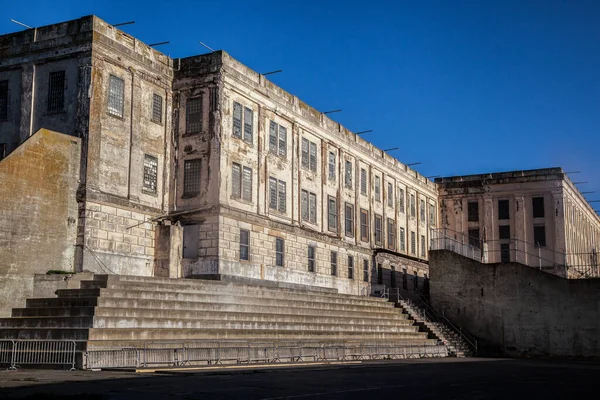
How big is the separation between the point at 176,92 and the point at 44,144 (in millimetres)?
8778

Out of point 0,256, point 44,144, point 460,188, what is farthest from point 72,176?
point 460,188

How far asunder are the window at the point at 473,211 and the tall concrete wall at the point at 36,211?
39.9m

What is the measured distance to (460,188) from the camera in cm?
6194

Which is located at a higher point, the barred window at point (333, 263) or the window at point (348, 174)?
the window at point (348, 174)

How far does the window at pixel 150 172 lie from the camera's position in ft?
108

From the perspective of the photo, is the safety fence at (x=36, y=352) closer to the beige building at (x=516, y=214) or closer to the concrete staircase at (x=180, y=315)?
the concrete staircase at (x=180, y=315)

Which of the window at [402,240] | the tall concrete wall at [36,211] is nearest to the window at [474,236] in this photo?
the window at [402,240]

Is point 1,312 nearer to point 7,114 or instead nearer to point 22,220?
point 22,220

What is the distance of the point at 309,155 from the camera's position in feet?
139

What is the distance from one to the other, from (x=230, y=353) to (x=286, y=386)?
768cm

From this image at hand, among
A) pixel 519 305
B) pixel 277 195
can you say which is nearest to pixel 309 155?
pixel 277 195

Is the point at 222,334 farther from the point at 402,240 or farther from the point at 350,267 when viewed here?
the point at 402,240

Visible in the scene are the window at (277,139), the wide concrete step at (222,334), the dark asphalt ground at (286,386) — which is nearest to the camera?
the dark asphalt ground at (286,386)

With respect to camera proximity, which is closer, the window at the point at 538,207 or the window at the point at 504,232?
the window at the point at 538,207
